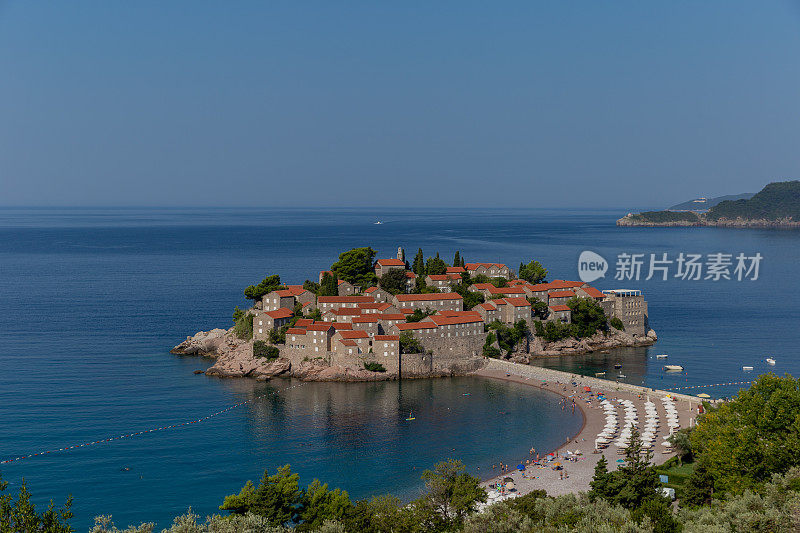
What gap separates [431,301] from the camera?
74938 millimetres

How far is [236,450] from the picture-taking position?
162ft

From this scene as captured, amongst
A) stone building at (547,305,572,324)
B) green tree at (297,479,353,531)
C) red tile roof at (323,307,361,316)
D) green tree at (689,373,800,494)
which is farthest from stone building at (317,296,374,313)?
green tree at (689,373,800,494)

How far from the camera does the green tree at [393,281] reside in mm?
79000

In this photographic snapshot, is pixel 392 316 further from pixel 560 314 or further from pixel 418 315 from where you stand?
pixel 560 314

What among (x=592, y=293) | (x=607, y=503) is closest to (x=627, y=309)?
(x=592, y=293)

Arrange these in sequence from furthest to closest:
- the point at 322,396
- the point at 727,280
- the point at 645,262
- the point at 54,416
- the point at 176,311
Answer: the point at 645,262
the point at 727,280
the point at 176,311
the point at 322,396
the point at 54,416

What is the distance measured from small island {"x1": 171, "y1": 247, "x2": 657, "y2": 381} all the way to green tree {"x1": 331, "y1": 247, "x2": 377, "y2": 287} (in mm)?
110

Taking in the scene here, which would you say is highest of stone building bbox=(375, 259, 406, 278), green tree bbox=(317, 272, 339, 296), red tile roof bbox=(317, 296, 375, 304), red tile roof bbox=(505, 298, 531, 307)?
stone building bbox=(375, 259, 406, 278)

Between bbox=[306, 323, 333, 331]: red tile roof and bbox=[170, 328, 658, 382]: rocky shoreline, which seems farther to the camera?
bbox=[306, 323, 333, 331]: red tile roof

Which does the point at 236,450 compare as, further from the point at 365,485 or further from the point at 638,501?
the point at 638,501

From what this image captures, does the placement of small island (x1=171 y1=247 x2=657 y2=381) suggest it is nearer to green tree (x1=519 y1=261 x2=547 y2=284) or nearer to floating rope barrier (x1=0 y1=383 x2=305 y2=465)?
green tree (x1=519 y1=261 x2=547 y2=284)

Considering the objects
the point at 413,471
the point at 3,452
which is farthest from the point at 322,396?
the point at 3,452

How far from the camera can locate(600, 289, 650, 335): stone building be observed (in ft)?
272

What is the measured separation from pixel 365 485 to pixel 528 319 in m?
37.3
